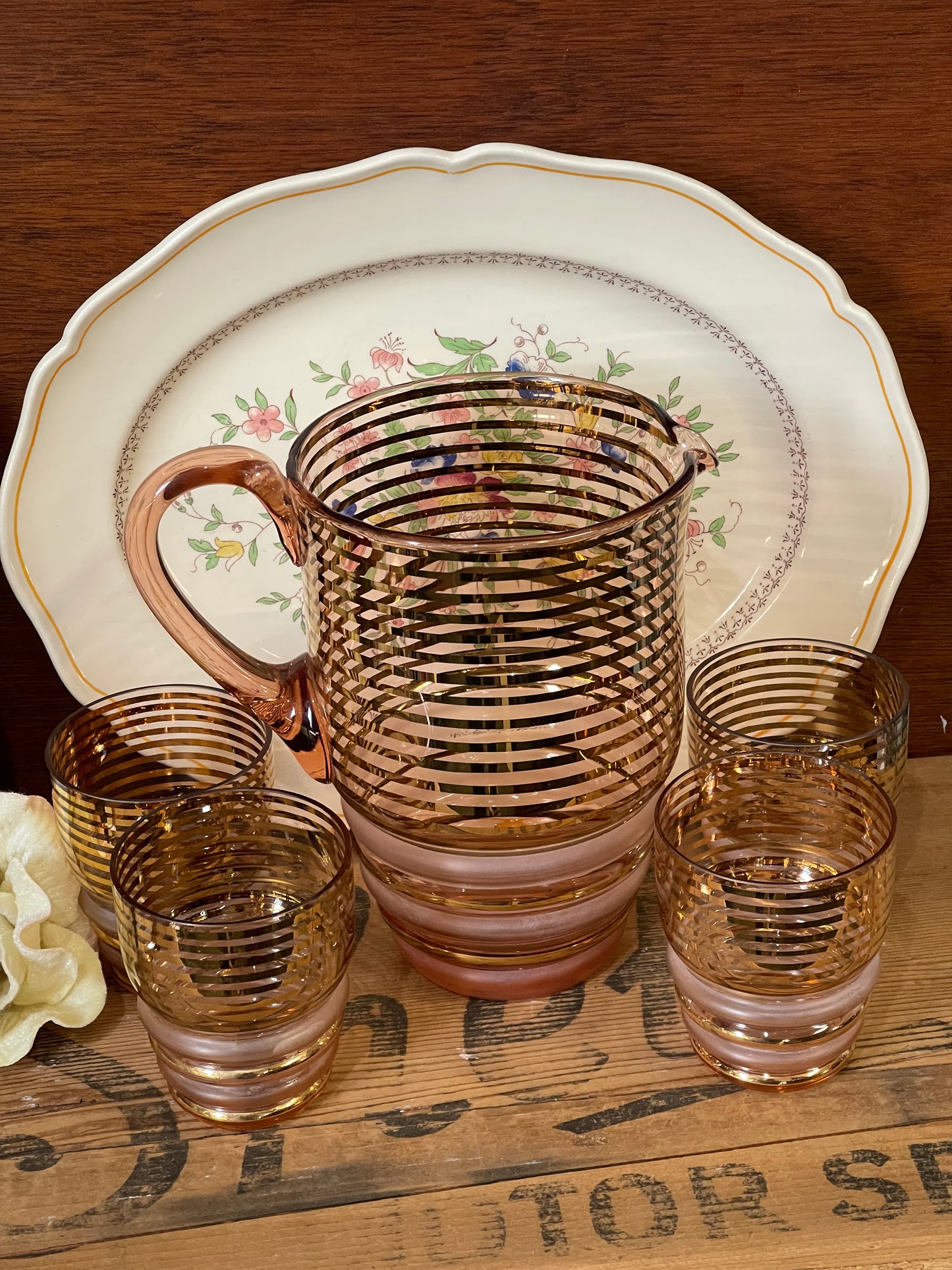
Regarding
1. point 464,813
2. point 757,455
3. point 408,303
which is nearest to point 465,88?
point 408,303

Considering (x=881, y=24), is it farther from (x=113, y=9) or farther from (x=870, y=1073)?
(x=870, y=1073)

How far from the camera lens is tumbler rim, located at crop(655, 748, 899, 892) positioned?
363 millimetres

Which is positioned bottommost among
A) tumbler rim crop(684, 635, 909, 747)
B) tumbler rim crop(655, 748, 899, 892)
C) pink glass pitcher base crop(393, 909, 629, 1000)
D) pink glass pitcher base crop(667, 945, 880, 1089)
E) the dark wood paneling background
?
pink glass pitcher base crop(393, 909, 629, 1000)

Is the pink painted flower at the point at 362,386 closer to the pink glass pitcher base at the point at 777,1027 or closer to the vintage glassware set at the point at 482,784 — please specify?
the vintage glassware set at the point at 482,784

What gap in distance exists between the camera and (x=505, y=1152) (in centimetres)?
38

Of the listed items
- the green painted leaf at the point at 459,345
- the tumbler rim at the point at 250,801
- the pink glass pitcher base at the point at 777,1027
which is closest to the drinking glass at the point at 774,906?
the pink glass pitcher base at the point at 777,1027

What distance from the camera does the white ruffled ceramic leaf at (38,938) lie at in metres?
0.43

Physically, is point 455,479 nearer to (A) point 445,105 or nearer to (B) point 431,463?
(B) point 431,463

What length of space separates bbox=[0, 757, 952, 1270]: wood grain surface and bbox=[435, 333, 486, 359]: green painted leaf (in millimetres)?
279

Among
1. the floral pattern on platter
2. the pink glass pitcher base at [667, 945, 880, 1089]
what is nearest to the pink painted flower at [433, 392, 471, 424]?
the floral pattern on platter

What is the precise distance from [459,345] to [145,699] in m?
0.21

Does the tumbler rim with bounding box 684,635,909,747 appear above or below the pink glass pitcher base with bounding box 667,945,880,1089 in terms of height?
above

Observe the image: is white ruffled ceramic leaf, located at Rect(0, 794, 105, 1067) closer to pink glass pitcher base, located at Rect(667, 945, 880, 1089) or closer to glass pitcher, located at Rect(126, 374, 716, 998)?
glass pitcher, located at Rect(126, 374, 716, 998)

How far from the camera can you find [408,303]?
501mm
